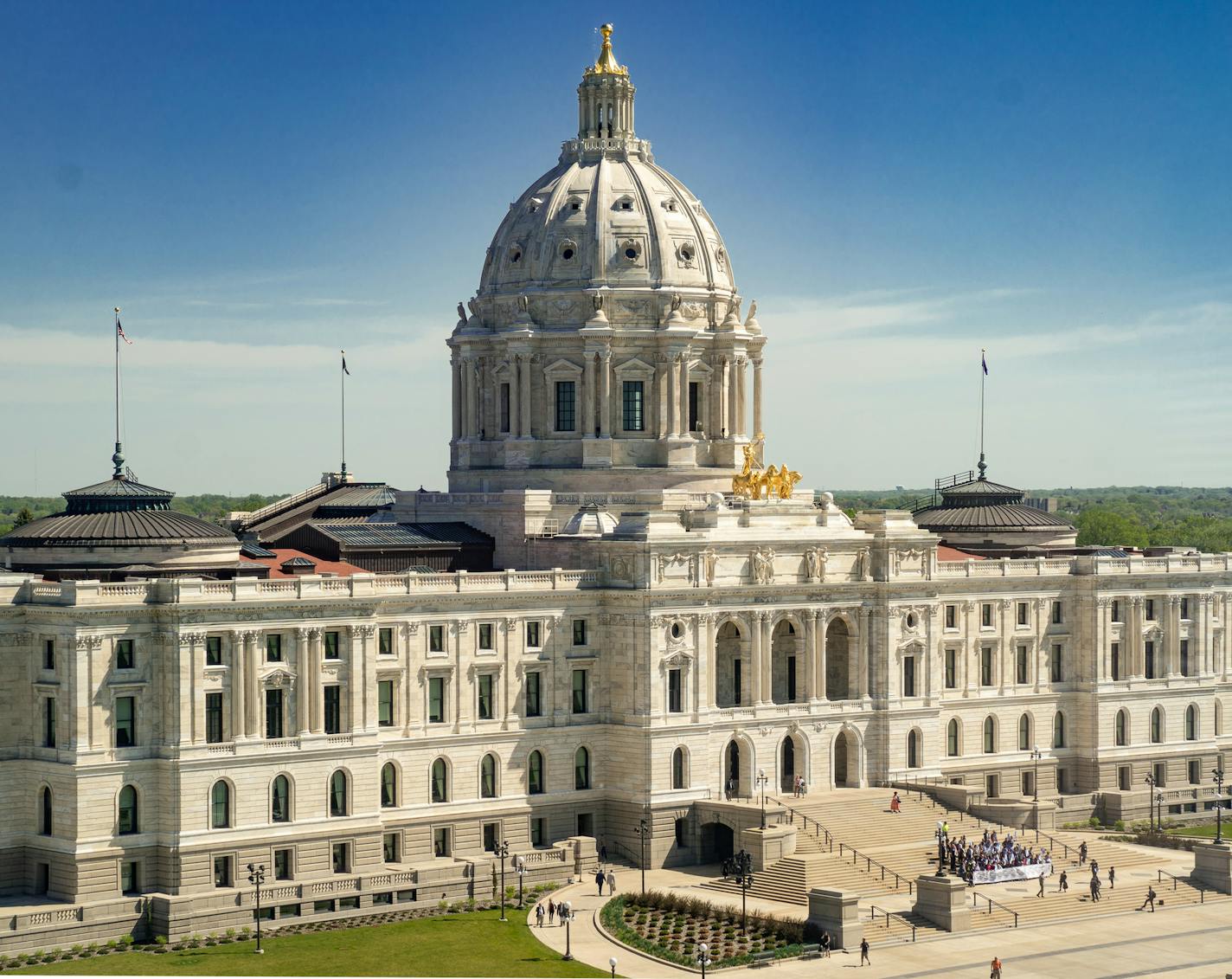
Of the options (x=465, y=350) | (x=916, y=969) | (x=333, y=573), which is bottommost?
(x=916, y=969)

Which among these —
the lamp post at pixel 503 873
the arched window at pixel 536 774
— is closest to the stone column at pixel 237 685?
the lamp post at pixel 503 873

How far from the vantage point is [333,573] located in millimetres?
129625

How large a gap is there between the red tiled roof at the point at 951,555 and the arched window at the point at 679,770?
1056 inches

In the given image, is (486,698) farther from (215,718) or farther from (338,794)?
(215,718)

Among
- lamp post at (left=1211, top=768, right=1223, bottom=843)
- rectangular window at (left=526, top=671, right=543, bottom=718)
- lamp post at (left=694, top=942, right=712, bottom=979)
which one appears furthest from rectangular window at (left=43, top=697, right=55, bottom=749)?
lamp post at (left=1211, top=768, right=1223, bottom=843)

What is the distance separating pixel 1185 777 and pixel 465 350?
177 feet

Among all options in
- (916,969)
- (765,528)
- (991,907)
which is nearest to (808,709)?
(765,528)

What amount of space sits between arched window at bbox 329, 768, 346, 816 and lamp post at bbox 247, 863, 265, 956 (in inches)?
217

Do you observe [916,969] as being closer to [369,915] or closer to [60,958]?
[369,915]

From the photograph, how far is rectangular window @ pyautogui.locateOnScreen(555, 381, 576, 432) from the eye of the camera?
493 ft

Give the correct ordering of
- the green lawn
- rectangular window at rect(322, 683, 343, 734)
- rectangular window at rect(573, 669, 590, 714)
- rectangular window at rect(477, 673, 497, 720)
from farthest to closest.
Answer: rectangular window at rect(573, 669, 590, 714) → rectangular window at rect(477, 673, 497, 720) → rectangular window at rect(322, 683, 343, 734) → the green lawn

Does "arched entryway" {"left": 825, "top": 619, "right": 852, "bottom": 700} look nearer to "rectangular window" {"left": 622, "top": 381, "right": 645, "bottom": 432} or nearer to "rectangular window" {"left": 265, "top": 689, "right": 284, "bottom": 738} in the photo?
"rectangular window" {"left": 622, "top": 381, "right": 645, "bottom": 432}

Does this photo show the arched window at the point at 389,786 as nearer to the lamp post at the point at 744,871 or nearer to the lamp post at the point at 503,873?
the lamp post at the point at 503,873

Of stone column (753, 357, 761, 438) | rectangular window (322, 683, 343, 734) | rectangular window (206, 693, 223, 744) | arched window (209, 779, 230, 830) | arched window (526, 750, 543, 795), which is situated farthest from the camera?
stone column (753, 357, 761, 438)
